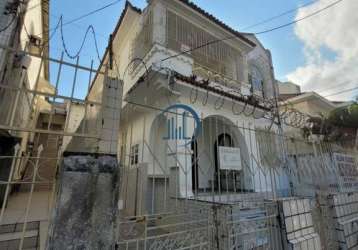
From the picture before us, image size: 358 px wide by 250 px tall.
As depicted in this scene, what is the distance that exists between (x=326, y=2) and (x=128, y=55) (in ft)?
23.4

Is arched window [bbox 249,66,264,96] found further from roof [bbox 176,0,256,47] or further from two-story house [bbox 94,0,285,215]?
roof [bbox 176,0,256,47]

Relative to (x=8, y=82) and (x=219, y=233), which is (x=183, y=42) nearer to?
(x=8, y=82)

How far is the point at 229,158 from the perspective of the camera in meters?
4.57

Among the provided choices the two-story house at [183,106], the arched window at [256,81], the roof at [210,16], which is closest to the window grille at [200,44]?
the two-story house at [183,106]

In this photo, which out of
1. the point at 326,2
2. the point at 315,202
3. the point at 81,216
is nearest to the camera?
the point at 81,216

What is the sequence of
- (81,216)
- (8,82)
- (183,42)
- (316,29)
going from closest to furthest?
(81,216), (8,82), (316,29), (183,42)

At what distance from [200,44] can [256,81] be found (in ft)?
14.2

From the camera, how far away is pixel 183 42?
6.55m

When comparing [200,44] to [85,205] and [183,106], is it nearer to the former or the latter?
[183,106]

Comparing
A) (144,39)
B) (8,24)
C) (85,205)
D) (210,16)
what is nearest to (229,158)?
(85,205)

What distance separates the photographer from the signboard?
4457 mm

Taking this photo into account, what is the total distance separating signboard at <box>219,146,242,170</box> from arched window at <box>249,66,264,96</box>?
5.57 meters

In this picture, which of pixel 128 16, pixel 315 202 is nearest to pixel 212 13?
pixel 128 16

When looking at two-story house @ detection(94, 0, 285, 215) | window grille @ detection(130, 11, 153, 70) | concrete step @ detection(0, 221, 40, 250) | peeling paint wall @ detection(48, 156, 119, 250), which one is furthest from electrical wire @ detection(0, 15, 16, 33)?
window grille @ detection(130, 11, 153, 70)
